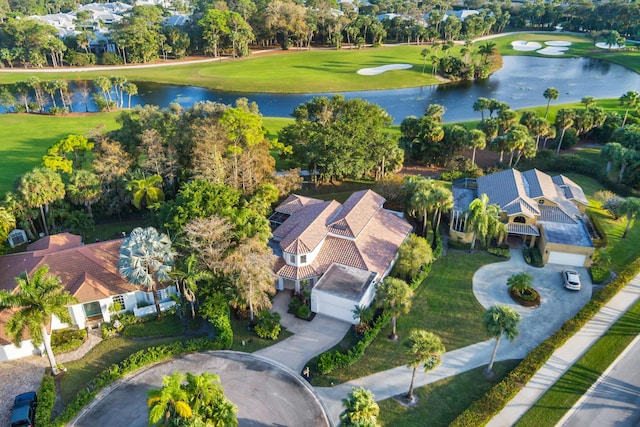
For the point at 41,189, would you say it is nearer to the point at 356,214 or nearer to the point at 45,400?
the point at 45,400

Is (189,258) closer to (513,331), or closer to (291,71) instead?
(513,331)

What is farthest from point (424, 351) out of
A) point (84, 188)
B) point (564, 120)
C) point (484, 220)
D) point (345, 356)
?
point (564, 120)

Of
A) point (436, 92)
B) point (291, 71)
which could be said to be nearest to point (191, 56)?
point (291, 71)

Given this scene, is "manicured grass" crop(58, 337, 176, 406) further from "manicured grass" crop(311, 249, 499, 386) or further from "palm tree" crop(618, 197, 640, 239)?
"palm tree" crop(618, 197, 640, 239)

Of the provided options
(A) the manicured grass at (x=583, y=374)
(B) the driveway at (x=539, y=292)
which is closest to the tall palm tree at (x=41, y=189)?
(B) the driveway at (x=539, y=292)

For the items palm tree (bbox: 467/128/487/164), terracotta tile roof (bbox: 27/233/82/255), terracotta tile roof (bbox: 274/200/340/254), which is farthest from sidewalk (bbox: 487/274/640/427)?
terracotta tile roof (bbox: 27/233/82/255)

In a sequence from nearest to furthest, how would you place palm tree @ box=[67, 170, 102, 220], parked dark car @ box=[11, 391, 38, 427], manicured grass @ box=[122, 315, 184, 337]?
1. parked dark car @ box=[11, 391, 38, 427]
2. manicured grass @ box=[122, 315, 184, 337]
3. palm tree @ box=[67, 170, 102, 220]

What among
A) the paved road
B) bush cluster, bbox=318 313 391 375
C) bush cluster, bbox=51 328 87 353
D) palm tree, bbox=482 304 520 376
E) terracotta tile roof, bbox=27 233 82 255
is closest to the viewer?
the paved road
